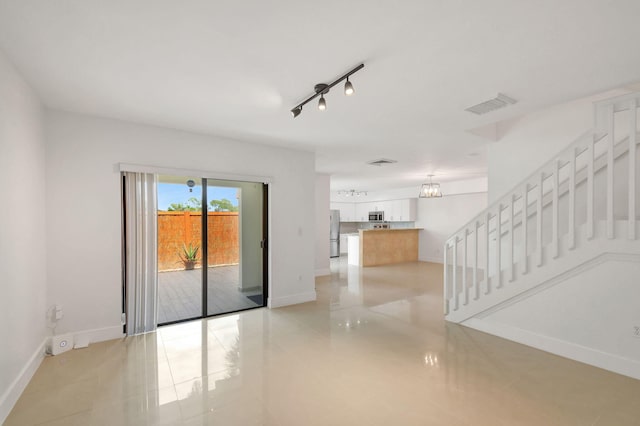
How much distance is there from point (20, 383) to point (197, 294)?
7.51 ft

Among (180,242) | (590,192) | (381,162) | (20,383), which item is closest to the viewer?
(20,383)

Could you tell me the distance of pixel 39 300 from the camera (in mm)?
2883

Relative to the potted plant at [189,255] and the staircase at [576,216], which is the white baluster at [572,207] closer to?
the staircase at [576,216]

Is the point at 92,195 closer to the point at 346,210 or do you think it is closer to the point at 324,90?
the point at 324,90

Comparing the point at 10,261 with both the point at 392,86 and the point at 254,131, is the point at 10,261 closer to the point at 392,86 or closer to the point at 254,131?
the point at 254,131

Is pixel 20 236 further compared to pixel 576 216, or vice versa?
pixel 576 216

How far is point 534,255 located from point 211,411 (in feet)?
11.8

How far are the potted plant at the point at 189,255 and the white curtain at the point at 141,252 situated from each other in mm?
683

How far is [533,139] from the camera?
404 cm

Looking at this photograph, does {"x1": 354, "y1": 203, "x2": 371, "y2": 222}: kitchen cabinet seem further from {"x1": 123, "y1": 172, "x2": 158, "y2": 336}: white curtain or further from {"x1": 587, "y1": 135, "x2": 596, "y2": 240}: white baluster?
{"x1": 123, "y1": 172, "x2": 158, "y2": 336}: white curtain

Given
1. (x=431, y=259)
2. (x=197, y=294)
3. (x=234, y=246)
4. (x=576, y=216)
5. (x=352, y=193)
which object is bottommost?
(x=431, y=259)

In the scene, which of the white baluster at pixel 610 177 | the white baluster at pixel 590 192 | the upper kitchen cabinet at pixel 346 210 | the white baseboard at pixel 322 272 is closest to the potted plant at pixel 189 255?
the white baseboard at pixel 322 272

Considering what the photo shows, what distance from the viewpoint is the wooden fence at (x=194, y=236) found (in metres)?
4.18

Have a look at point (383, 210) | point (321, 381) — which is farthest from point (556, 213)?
point (383, 210)
